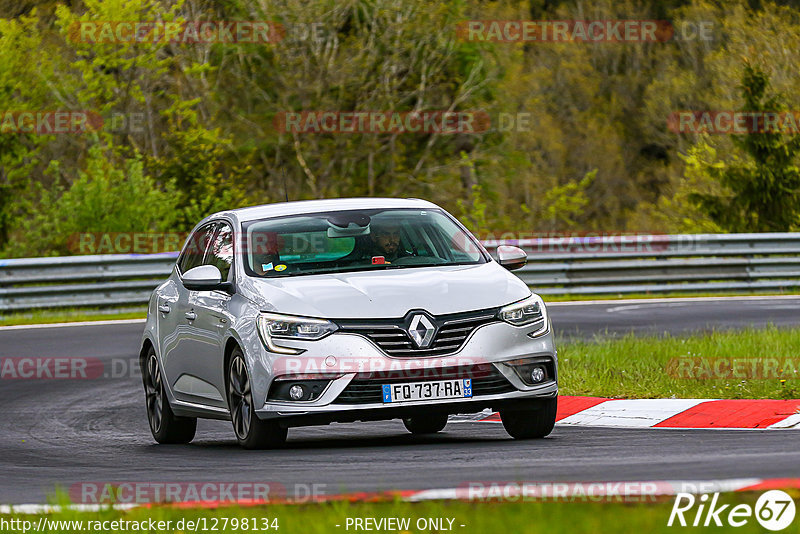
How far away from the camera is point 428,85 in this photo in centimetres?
4109

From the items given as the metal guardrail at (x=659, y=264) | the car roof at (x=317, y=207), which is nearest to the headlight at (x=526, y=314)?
the car roof at (x=317, y=207)

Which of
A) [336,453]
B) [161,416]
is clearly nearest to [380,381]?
[336,453]

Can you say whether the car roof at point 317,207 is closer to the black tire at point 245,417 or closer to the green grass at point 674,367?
the black tire at point 245,417

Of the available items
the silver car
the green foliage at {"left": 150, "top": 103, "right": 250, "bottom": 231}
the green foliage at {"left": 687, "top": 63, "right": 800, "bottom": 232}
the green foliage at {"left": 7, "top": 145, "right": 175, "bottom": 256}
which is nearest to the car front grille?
the silver car

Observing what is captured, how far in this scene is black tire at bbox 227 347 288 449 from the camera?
949 cm

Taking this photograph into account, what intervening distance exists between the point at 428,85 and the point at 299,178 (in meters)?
4.37

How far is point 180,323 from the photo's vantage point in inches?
429

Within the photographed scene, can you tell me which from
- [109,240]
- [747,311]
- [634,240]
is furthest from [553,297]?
[109,240]

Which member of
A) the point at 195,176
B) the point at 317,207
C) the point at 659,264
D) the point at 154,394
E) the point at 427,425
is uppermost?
the point at 317,207

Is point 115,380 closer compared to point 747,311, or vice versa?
point 115,380

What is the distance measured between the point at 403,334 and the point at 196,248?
3.00 metres

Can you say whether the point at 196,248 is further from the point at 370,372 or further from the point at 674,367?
the point at 674,367

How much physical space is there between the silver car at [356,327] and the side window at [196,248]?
481 mm

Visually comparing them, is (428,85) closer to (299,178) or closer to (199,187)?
(299,178)
